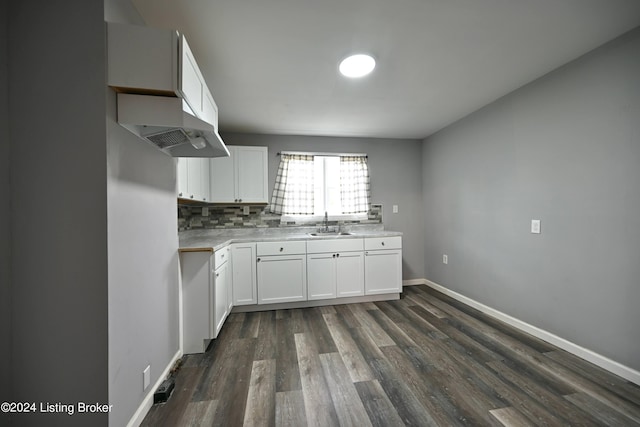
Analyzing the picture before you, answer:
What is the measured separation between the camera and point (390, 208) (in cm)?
395

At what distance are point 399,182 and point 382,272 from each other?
5.00ft

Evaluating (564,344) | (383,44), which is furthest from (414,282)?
(383,44)

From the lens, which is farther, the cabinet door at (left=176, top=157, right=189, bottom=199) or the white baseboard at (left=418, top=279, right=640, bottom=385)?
the cabinet door at (left=176, top=157, right=189, bottom=199)

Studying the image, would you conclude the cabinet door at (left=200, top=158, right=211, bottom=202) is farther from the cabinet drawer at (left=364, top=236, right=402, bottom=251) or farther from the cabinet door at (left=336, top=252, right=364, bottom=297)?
the cabinet drawer at (left=364, top=236, right=402, bottom=251)

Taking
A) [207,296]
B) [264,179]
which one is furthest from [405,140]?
[207,296]

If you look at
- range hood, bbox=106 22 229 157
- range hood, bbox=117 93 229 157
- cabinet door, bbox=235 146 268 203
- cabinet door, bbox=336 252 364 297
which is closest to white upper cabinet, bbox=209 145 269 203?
cabinet door, bbox=235 146 268 203

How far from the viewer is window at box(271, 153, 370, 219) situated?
3611mm

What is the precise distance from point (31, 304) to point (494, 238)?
142 inches

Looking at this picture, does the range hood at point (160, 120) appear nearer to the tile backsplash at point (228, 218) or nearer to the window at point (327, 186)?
the tile backsplash at point (228, 218)

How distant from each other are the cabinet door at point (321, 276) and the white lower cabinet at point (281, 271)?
63 mm

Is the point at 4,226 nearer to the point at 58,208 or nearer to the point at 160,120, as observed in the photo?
the point at 58,208

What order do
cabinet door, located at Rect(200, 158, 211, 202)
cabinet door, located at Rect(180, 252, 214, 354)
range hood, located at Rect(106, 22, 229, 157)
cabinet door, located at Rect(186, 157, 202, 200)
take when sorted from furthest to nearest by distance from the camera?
cabinet door, located at Rect(200, 158, 211, 202) → cabinet door, located at Rect(186, 157, 202, 200) → cabinet door, located at Rect(180, 252, 214, 354) → range hood, located at Rect(106, 22, 229, 157)

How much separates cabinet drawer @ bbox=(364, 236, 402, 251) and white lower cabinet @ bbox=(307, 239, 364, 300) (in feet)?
0.31

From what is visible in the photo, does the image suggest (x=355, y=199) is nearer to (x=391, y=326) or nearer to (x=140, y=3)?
(x=391, y=326)
